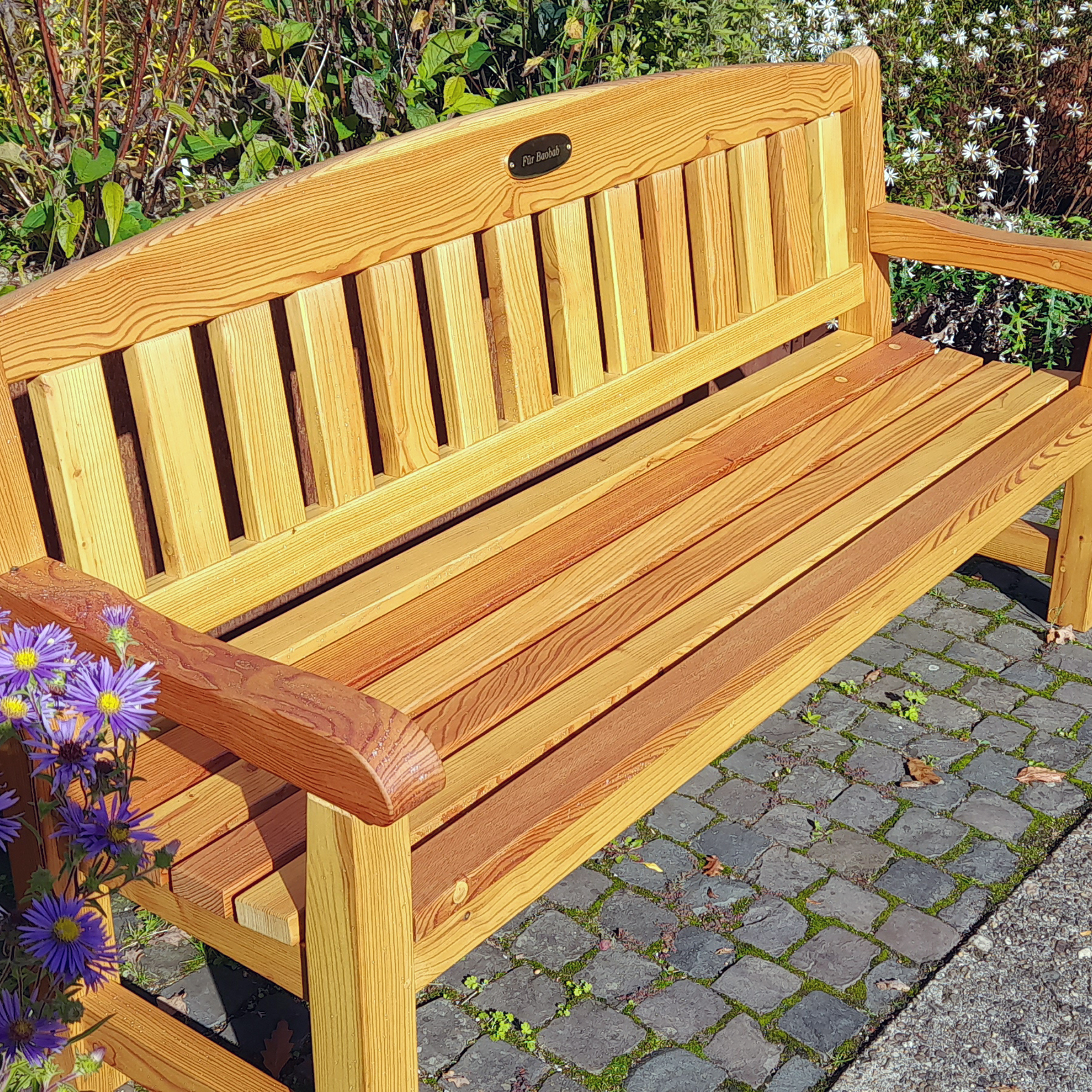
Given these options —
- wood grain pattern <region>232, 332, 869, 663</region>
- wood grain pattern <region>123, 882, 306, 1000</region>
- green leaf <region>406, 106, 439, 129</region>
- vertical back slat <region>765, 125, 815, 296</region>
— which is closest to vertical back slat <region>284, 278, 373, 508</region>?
wood grain pattern <region>232, 332, 869, 663</region>

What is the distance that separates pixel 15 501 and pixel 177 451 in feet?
0.95

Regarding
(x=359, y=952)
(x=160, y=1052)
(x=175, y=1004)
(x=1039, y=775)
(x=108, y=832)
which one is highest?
(x=108, y=832)

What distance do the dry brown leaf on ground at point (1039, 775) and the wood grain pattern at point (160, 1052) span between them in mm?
1941

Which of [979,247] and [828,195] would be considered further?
[828,195]

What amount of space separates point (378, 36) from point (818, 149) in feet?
4.51

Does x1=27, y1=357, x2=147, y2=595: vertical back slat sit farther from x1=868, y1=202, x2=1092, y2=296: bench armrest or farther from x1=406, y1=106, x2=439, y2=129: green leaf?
x1=868, y1=202, x2=1092, y2=296: bench armrest

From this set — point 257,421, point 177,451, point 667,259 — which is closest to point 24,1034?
point 177,451

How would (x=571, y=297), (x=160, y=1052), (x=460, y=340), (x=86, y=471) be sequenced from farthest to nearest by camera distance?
1. (x=571, y=297)
2. (x=460, y=340)
3. (x=160, y=1052)
4. (x=86, y=471)

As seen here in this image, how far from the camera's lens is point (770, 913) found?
9.29ft

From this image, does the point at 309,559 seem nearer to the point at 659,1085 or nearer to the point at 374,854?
the point at 374,854

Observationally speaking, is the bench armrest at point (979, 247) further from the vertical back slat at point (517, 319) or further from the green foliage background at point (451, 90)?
the vertical back slat at point (517, 319)

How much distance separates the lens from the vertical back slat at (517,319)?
→ 108 inches

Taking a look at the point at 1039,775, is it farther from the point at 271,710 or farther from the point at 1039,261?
the point at 271,710

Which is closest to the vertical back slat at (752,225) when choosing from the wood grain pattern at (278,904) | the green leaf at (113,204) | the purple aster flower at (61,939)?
the green leaf at (113,204)
